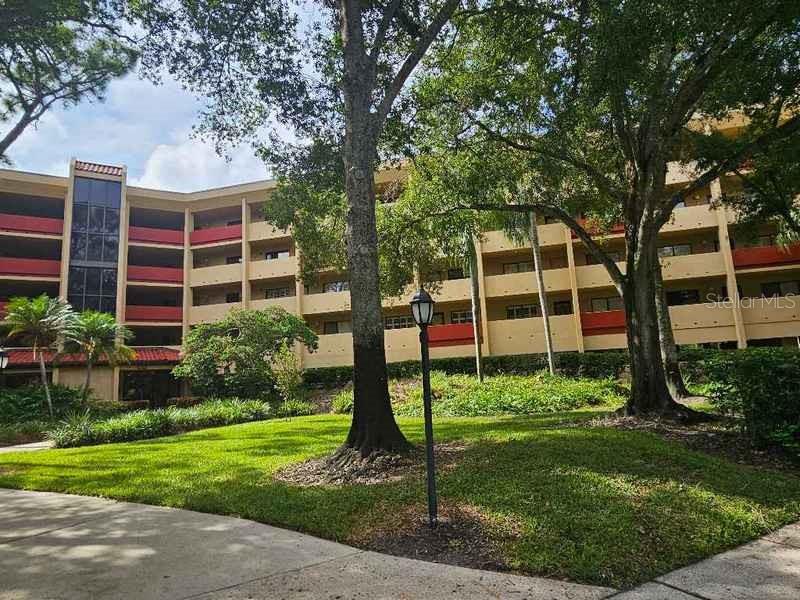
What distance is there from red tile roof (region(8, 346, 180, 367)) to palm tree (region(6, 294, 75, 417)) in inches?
198

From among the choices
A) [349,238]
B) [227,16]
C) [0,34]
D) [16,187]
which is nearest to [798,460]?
[349,238]

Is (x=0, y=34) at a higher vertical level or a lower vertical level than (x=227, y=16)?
lower

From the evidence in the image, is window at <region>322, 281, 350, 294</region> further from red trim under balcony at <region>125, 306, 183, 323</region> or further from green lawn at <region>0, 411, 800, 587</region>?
green lawn at <region>0, 411, 800, 587</region>

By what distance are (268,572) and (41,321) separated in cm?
2198

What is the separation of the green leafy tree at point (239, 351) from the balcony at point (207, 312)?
313 inches

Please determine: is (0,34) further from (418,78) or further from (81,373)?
(81,373)

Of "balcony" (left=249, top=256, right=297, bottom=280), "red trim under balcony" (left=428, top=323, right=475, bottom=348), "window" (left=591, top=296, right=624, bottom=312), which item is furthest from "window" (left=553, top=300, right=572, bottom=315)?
"balcony" (left=249, top=256, right=297, bottom=280)

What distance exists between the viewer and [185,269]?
3366cm

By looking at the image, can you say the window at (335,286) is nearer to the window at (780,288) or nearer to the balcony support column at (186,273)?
the balcony support column at (186,273)

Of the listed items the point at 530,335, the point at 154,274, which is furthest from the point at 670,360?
the point at 154,274

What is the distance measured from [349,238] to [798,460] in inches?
292

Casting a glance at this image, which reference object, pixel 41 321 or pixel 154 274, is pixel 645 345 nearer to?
pixel 41 321

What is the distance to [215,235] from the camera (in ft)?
111

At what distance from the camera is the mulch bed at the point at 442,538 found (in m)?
4.44
